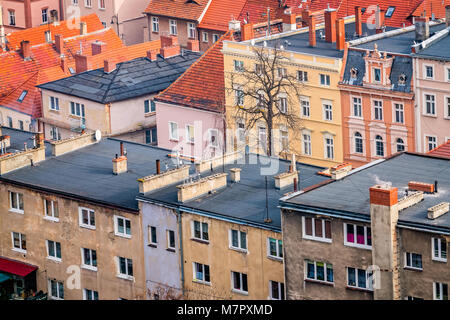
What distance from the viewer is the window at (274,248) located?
54969 mm

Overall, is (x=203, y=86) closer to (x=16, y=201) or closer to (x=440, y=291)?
(x=16, y=201)

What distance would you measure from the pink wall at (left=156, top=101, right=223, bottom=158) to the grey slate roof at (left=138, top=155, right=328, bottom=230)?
26.5 metres

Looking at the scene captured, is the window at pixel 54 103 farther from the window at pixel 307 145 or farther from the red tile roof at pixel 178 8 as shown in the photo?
the red tile roof at pixel 178 8

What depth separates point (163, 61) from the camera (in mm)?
100375

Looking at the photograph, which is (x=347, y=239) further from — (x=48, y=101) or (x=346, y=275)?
(x=48, y=101)

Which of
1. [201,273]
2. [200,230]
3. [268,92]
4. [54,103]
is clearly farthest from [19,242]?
[54,103]

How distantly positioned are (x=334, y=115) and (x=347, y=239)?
115ft

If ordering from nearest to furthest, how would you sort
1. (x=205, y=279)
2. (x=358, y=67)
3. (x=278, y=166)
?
(x=205, y=279), (x=278, y=166), (x=358, y=67)

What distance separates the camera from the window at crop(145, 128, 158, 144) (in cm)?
9512

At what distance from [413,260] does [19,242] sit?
25714mm

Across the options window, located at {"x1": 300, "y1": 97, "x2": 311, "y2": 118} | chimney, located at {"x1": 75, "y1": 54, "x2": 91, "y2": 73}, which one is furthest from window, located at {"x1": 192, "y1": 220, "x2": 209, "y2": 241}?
Answer: chimney, located at {"x1": 75, "y1": 54, "x2": 91, "y2": 73}
